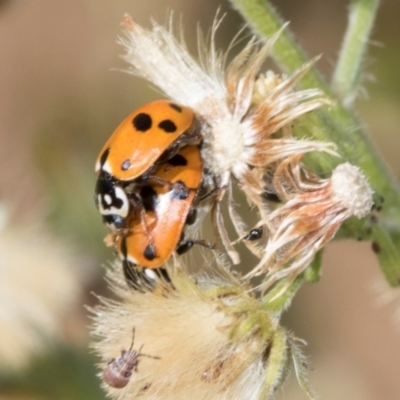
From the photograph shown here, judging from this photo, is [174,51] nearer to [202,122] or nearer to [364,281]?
[202,122]

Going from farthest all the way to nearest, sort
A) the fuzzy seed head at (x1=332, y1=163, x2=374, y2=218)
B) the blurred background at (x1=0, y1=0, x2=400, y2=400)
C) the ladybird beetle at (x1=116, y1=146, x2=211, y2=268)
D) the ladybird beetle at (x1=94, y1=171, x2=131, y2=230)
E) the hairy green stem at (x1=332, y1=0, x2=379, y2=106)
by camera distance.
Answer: the blurred background at (x1=0, y1=0, x2=400, y2=400) < the hairy green stem at (x1=332, y1=0, x2=379, y2=106) < the ladybird beetle at (x1=94, y1=171, x2=131, y2=230) < the ladybird beetle at (x1=116, y1=146, x2=211, y2=268) < the fuzzy seed head at (x1=332, y1=163, x2=374, y2=218)

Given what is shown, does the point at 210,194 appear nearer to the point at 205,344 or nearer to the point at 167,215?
the point at 167,215

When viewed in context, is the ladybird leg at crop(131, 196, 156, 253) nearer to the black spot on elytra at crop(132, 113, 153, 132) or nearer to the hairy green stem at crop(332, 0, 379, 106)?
the black spot on elytra at crop(132, 113, 153, 132)

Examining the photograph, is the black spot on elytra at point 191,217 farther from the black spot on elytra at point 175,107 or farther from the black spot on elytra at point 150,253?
the black spot on elytra at point 175,107

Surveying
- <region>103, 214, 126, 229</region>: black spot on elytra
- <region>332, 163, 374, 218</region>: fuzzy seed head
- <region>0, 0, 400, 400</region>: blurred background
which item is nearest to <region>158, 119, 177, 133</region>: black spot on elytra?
<region>103, 214, 126, 229</region>: black spot on elytra

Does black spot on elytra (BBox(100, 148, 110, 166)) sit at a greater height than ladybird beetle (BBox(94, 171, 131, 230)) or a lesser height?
greater

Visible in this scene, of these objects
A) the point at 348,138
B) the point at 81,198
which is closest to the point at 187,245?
the point at 348,138
